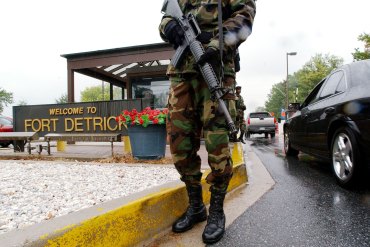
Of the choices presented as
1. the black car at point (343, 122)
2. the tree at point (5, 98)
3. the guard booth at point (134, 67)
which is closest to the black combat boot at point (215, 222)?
the black car at point (343, 122)

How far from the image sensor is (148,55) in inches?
423

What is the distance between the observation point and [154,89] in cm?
1272

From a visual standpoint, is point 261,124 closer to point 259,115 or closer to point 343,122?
point 259,115

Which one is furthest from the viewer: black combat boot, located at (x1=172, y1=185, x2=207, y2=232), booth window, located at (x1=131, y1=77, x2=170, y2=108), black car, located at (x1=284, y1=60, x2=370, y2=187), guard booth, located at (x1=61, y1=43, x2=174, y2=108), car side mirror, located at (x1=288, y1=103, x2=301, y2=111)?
booth window, located at (x1=131, y1=77, x2=170, y2=108)

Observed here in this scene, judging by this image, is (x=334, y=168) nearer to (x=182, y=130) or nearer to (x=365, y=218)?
(x=365, y=218)

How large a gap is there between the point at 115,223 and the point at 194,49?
4.10 feet

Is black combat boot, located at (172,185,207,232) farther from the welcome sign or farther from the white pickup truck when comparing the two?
the white pickup truck

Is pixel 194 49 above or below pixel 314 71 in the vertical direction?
below

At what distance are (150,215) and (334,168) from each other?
2626 mm

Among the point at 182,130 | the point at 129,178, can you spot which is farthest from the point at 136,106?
the point at 182,130

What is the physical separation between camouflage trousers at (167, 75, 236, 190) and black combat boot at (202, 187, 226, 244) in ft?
0.24

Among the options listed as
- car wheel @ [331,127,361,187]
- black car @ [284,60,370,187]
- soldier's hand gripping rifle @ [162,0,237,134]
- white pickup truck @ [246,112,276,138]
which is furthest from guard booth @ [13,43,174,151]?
white pickup truck @ [246,112,276,138]

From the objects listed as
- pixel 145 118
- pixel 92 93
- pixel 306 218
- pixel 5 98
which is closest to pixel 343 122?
pixel 306 218

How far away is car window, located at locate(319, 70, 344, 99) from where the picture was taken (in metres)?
4.09
